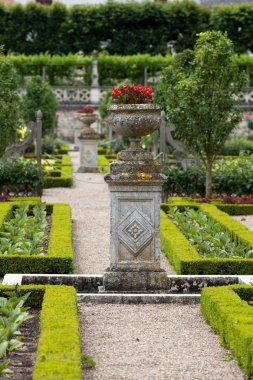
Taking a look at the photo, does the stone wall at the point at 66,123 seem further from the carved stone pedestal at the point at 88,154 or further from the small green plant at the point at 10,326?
the small green plant at the point at 10,326

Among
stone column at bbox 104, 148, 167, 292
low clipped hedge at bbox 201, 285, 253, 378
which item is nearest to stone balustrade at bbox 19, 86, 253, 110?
stone column at bbox 104, 148, 167, 292

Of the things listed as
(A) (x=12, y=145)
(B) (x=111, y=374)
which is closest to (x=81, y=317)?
(B) (x=111, y=374)

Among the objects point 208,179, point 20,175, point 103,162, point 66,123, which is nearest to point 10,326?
point 208,179

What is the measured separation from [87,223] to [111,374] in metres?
8.16

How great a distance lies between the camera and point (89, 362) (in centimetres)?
663

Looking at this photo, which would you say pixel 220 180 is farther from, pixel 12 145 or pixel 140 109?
pixel 140 109

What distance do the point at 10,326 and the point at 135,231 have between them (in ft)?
8.15

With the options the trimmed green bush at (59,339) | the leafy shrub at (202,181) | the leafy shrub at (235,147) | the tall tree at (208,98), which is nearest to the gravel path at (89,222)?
the leafy shrub at (202,181)

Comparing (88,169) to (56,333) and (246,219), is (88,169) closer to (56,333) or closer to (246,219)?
(246,219)

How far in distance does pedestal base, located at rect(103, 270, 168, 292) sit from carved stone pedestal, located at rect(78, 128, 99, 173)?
15556 millimetres

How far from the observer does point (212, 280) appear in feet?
31.0

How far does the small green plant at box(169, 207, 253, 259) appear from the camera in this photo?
10844 mm

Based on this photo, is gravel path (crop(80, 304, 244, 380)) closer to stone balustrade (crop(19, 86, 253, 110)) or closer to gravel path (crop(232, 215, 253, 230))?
gravel path (crop(232, 215, 253, 230))

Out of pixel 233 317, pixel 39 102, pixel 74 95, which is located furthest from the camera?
pixel 74 95
